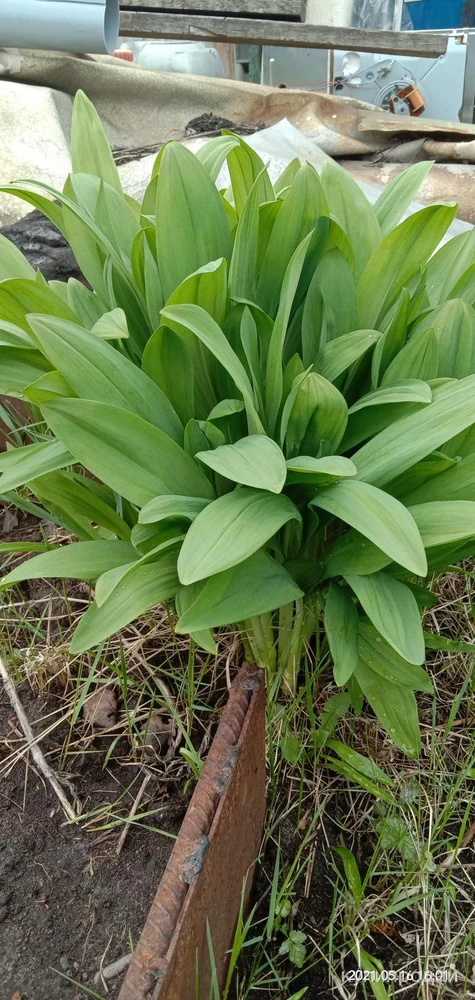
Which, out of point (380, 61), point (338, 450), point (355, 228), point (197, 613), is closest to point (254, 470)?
point (197, 613)

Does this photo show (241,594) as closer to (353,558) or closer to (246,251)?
(353,558)

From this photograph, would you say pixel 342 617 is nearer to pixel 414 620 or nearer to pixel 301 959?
pixel 414 620

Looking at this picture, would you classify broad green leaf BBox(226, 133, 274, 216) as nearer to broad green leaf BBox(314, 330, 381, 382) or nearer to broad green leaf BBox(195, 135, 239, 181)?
broad green leaf BBox(195, 135, 239, 181)

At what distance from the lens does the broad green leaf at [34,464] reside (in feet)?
2.42

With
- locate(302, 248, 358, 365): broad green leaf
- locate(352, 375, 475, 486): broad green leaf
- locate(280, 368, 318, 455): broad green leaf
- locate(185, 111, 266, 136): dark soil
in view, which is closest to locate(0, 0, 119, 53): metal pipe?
locate(185, 111, 266, 136): dark soil

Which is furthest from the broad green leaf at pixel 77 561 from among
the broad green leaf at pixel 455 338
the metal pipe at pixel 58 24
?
the metal pipe at pixel 58 24

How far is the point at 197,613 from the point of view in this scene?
643 millimetres

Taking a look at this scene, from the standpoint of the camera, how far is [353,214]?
94 cm

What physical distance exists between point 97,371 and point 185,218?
22cm

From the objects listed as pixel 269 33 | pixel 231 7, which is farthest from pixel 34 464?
pixel 231 7

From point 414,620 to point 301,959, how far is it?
0.40 m

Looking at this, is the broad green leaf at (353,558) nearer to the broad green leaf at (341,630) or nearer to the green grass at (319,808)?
the broad green leaf at (341,630)

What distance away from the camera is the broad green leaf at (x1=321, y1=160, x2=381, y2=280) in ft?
3.08

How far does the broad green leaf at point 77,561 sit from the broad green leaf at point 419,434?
292mm
